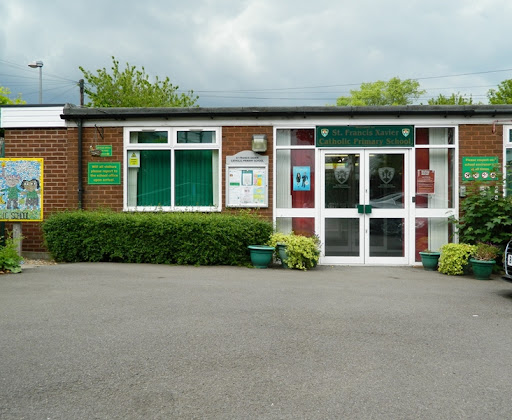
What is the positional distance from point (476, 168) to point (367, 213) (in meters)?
2.47

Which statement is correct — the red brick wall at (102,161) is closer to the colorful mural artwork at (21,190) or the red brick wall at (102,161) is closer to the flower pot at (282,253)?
the colorful mural artwork at (21,190)

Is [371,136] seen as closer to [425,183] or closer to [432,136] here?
[432,136]

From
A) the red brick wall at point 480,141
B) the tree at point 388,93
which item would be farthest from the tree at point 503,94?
the red brick wall at point 480,141

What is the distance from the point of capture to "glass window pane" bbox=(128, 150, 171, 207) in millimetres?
11422

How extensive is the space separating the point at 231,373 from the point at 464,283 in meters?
6.04

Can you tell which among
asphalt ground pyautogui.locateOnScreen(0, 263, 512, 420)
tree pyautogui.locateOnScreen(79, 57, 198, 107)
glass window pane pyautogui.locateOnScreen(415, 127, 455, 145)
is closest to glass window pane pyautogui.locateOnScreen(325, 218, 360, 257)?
glass window pane pyautogui.locateOnScreen(415, 127, 455, 145)

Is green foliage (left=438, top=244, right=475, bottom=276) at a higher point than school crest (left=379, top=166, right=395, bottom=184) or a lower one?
lower

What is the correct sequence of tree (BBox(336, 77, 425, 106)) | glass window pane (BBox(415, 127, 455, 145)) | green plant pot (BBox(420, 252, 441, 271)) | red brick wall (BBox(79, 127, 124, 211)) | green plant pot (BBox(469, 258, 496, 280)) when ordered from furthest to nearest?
tree (BBox(336, 77, 425, 106)), red brick wall (BBox(79, 127, 124, 211)), glass window pane (BBox(415, 127, 455, 145)), green plant pot (BBox(420, 252, 441, 271)), green plant pot (BBox(469, 258, 496, 280))

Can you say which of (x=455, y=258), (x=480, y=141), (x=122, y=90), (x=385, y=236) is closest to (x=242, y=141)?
(x=385, y=236)

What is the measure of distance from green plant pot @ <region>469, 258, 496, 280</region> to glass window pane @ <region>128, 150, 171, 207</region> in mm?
6394

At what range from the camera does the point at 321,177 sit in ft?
36.2

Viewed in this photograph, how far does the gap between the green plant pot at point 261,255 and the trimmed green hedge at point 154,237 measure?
0.86ft

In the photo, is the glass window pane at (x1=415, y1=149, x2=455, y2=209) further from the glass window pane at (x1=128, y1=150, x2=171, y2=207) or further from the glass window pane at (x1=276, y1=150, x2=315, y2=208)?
the glass window pane at (x1=128, y1=150, x2=171, y2=207)

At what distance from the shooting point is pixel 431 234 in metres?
11.0
